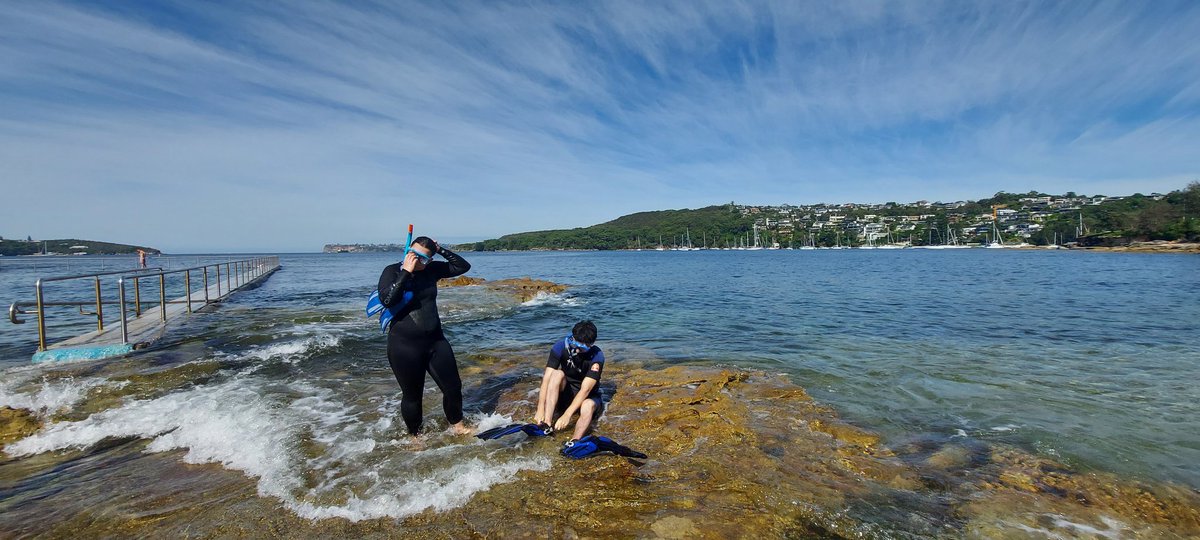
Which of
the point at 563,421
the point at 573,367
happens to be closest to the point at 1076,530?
the point at 563,421

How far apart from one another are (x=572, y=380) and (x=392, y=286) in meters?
2.40

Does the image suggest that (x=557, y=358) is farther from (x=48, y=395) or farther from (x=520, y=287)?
(x=520, y=287)

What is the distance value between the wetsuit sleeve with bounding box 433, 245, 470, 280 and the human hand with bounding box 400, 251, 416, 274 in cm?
37

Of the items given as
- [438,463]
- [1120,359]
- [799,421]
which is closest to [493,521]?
[438,463]

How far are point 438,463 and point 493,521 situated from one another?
1276 millimetres

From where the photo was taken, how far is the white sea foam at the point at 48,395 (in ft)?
20.0

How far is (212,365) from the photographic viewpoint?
867cm

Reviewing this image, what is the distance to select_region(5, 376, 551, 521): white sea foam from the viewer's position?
4023 millimetres

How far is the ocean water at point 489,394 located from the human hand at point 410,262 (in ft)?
6.07

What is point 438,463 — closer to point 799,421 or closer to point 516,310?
point 799,421

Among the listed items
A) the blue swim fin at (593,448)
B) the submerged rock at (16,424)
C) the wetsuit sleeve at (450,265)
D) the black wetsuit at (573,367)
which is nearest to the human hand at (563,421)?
the black wetsuit at (573,367)

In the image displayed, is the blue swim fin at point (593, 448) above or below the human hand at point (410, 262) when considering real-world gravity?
below

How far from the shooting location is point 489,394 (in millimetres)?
7695

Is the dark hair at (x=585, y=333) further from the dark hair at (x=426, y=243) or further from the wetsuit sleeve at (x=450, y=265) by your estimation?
the dark hair at (x=426, y=243)
